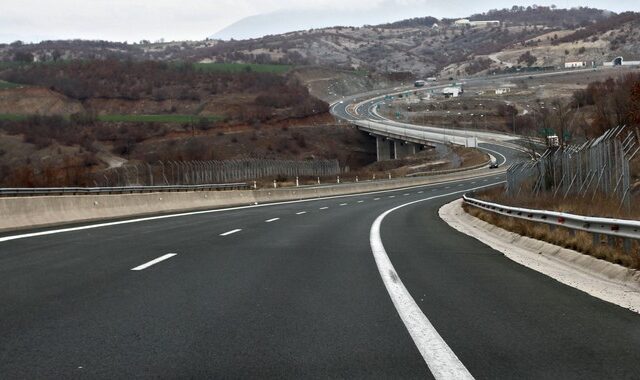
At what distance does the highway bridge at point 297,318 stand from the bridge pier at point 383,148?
122666mm

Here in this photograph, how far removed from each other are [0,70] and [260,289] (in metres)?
205

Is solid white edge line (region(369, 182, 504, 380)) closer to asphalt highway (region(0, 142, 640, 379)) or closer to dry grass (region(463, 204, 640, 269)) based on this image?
asphalt highway (region(0, 142, 640, 379))

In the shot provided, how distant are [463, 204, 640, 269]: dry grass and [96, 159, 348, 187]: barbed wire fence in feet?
190

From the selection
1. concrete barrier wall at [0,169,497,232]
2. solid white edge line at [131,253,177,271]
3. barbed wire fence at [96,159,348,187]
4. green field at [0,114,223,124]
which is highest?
solid white edge line at [131,253,177,271]

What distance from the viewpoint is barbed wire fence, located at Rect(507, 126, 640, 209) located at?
20.0 m

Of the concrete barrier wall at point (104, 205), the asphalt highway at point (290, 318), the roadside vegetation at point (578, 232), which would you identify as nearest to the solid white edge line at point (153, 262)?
the asphalt highway at point (290, 318)

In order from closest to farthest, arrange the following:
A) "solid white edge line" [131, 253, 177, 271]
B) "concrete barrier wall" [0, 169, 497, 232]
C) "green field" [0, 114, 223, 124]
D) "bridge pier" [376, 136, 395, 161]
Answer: "solid white edge line" [131, 253, 177, 271] → "concrete barrier wall" [0, 169, 497, 232] → "bridge pier" [376, 136, 395, 161] → "green field" [0, 114, 223, 124]

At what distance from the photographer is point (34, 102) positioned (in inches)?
6142

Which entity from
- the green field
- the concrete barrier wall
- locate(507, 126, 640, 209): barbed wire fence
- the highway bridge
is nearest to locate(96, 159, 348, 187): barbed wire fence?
the concrete barrier wall

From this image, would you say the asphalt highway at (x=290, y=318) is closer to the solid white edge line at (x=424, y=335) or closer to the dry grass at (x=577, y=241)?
the solid white edge line at (x=424, y=335)

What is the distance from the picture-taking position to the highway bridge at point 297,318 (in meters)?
6.02

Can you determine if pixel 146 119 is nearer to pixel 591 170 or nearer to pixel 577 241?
pixel 591 170

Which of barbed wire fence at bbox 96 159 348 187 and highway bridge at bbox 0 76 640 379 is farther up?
highway bridge at bbox 0 76 640 379

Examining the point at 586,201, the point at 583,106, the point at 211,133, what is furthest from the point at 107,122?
the point at 586,201
